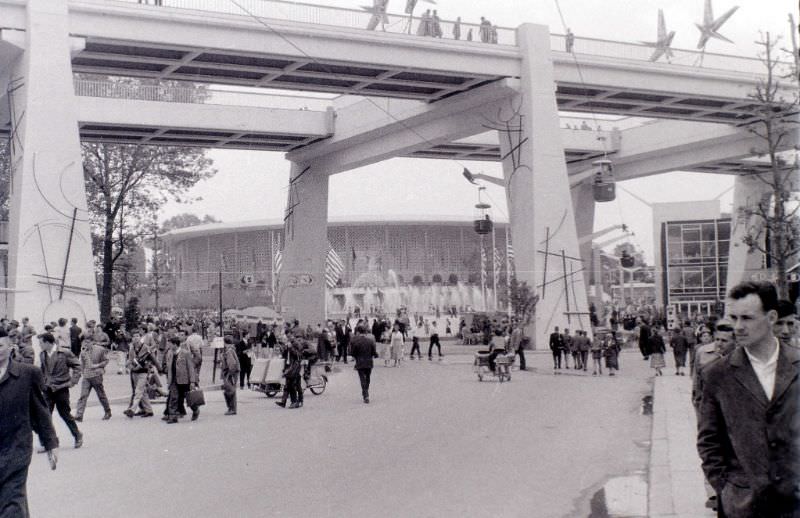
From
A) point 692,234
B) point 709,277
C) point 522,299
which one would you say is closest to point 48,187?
point 522,299

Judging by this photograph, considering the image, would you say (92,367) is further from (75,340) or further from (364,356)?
(75,340)

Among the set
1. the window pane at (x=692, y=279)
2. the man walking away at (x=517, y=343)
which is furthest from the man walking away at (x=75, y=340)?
the window pane at (x=692, y=279)

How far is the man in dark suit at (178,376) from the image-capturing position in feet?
53.0

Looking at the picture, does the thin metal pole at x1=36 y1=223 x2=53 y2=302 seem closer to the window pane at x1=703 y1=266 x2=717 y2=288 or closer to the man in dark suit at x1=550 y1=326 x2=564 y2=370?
the man in dark suit at x1=550 y1=326 x2=564 y2=370

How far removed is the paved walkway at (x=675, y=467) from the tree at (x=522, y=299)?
20.1 meters

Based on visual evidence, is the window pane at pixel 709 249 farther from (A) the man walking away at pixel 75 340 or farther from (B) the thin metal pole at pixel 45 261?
(A) the man walking away at pixel 75 340

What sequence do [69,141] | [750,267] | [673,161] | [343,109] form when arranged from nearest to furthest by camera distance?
[69,141] → [343,109] → [673,161] → [750,267]

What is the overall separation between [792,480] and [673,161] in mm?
50242

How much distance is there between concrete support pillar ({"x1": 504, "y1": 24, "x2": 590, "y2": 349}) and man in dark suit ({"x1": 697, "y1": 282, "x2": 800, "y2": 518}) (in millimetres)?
33832

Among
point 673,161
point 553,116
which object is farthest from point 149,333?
point 673,161

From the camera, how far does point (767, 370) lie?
4.19 m

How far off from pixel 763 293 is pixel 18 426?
182 inches

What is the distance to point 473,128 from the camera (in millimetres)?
40938

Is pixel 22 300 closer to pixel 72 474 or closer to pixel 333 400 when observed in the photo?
pixel 333 400
